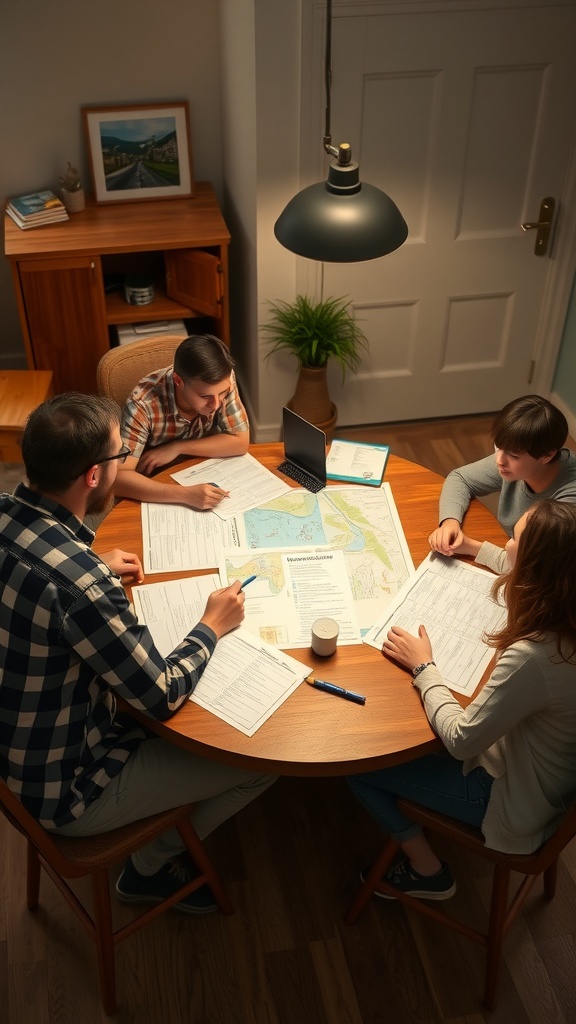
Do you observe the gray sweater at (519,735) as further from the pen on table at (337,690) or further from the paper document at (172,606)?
the paper document at (172,606)

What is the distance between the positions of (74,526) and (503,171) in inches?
103

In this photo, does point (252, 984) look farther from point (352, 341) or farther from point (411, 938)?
point (352, 341)

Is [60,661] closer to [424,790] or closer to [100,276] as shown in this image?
[424,790]

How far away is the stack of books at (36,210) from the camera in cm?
377

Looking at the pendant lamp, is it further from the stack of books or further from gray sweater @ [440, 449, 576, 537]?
the stack of books

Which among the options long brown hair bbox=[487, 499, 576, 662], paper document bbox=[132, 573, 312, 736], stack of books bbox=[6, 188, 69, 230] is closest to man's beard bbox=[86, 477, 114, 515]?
paper document bbox=[132, 573, 312, 736]

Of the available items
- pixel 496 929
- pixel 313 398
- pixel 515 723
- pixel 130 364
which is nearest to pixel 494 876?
pixel 496 929

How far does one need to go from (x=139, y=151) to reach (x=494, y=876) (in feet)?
10.7

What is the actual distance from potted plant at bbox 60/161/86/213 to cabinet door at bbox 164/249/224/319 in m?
0.43

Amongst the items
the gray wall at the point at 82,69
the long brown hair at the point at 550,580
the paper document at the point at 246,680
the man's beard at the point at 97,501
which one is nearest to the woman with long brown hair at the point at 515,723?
the long brown hair at the point at 550,580

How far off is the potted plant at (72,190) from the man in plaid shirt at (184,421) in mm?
1480

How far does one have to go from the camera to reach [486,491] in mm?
2574

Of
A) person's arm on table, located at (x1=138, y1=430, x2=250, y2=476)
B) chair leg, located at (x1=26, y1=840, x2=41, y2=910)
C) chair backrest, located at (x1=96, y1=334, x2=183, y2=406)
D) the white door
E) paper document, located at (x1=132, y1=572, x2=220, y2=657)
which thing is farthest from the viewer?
the white door

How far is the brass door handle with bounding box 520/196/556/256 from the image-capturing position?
3.73 meters
